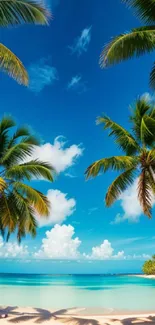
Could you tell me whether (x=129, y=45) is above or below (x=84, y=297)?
above

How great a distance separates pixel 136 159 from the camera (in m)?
10.7

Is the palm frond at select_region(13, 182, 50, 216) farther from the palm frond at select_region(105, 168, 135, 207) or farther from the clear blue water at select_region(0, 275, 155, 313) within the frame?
the clear blue water at select_region(0, 275, 155, 313)

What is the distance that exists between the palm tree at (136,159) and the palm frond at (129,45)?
2719 mm

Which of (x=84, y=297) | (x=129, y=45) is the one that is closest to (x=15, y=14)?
(x=129, y=45)

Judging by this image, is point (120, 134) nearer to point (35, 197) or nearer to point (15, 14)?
point (35, 197)

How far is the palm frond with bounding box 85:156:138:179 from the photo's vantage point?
34.1ft

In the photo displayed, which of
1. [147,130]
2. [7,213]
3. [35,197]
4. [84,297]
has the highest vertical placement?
[147,130]

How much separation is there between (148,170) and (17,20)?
6333 mm

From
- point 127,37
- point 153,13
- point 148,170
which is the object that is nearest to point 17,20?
point 127,37

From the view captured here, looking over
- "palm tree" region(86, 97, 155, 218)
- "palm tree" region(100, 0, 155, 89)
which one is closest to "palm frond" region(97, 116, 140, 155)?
"palm tree" region(86, 97, 155, 218)

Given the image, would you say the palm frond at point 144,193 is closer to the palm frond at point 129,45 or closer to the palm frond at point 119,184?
the palm frond at point 119,184

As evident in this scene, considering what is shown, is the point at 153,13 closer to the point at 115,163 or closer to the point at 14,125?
the point at 115,163

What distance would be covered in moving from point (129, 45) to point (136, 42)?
0.19 metres

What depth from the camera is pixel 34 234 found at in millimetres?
12164
